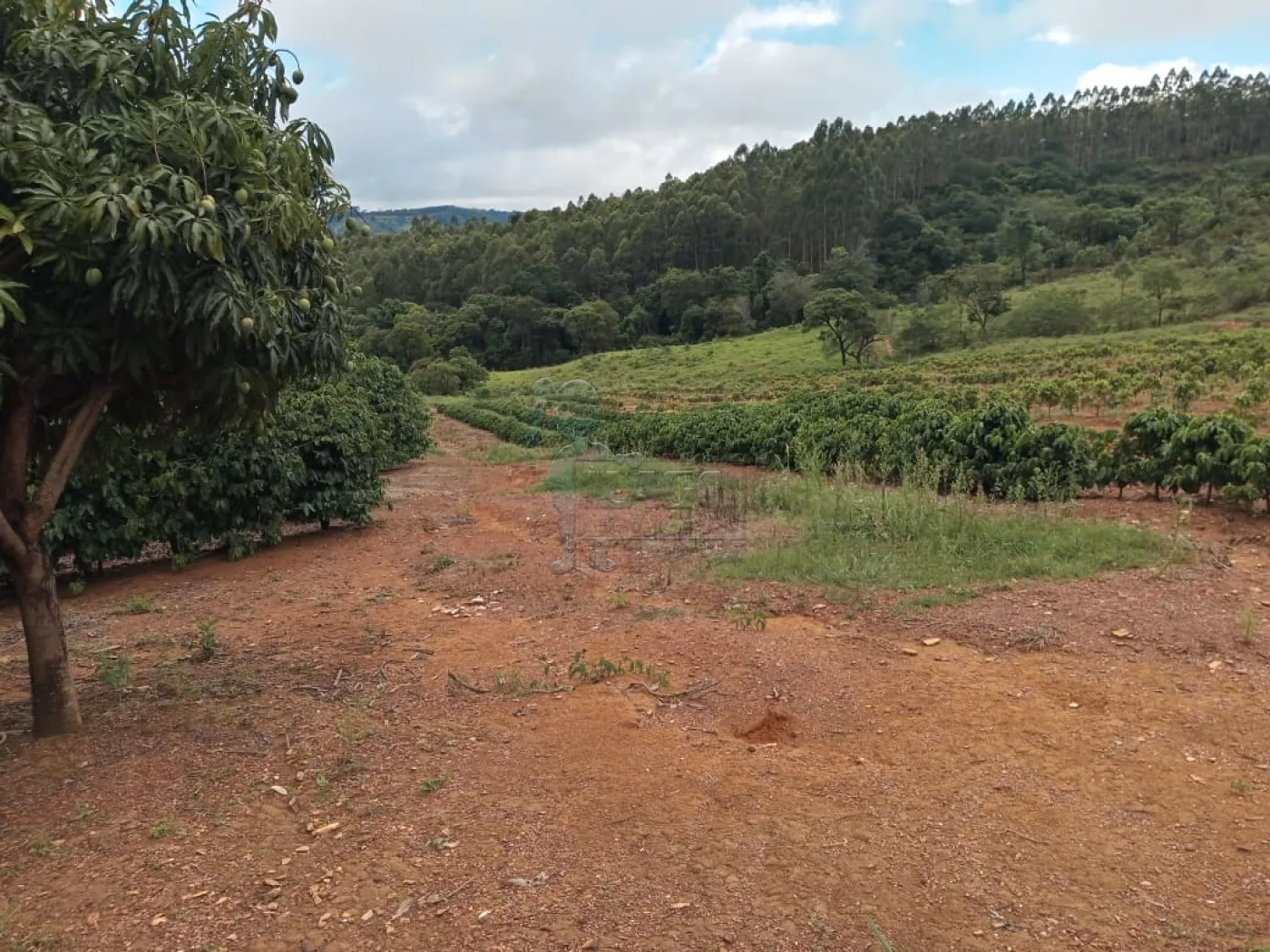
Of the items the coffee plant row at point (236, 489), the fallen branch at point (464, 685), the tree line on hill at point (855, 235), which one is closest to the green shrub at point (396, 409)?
A: the coffee plant row at point (236, 489)

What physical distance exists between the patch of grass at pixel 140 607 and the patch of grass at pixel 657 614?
4167 mm

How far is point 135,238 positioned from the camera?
3.12m

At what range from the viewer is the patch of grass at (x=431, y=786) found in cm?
377

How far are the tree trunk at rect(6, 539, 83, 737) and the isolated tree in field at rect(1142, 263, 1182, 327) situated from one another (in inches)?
1675

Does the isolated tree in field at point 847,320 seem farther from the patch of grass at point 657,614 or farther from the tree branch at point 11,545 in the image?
the tree branch at point 11,545

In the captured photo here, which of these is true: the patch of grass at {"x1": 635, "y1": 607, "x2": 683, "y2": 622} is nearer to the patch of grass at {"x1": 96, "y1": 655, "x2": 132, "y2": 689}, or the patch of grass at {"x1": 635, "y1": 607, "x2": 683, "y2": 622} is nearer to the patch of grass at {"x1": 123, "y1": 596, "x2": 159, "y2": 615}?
the patch of grass at {"x1": 96, "y1": 655, "x2": 132, "y2": 689}

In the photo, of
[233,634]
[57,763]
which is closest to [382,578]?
[233,634]

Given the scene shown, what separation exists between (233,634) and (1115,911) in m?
5.80

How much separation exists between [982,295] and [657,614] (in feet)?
136

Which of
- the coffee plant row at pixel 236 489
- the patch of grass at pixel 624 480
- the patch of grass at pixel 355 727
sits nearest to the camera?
the patch of grass at pixel 355 727

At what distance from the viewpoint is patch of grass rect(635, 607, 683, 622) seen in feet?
20.4

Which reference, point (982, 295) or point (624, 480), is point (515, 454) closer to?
point (624, 480)

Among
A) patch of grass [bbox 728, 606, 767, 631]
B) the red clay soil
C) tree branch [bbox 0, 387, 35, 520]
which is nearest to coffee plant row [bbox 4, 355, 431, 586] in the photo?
the red clay soil

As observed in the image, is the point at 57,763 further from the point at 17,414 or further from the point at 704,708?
the point at 704,708
